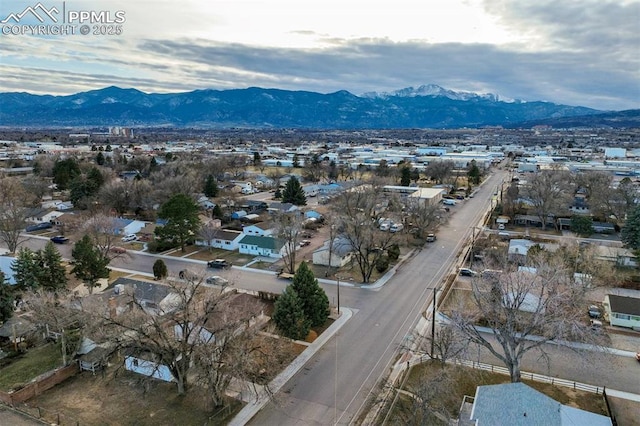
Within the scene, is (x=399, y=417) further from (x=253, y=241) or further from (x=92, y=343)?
(x=253, y=241)

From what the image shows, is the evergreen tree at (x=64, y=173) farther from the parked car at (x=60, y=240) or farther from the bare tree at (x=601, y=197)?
the bare tree at (x=601, y=197)

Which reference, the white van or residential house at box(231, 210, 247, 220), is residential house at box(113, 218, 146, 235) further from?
the white van

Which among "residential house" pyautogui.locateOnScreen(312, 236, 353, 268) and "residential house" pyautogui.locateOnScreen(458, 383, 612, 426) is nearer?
"residential house" pyautogui.locateOnScreen(458, 383, 612, 426)

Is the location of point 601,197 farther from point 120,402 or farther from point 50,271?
point 50,271

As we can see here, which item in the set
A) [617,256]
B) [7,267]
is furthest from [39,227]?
[617,256]

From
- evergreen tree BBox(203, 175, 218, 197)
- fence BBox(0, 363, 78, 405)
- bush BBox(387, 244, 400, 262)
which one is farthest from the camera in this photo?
evergreen tree BBox(203, 175, 218, 197)

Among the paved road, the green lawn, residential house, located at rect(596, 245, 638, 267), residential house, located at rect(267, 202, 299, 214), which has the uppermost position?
A: residential house, located at rect(596, 245, 638, 267)

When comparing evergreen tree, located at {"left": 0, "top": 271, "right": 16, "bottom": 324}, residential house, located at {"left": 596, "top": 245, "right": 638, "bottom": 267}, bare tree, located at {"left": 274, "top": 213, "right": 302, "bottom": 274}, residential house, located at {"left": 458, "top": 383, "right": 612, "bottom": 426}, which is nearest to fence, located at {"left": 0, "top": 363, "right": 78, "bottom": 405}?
evergreen tree, located at {"left": 0, "top": 271, "right": 16, "bottom": 324}
